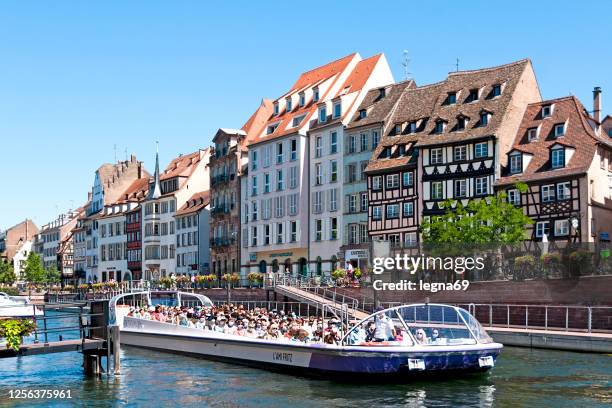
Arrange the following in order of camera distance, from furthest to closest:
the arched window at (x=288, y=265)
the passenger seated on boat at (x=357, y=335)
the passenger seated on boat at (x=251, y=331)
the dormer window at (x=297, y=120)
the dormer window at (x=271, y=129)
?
the dormer window at (x=271, y=129) → the dormer window at (x=297, y=120) → the arched window at (x=288, y=265) → the passenger seated on boat at (x=251, y=331) → the passenger seated on boat at (x=357, y=335)

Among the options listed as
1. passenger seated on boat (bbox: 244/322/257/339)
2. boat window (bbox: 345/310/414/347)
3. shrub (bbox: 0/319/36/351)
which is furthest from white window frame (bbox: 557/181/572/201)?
shrub (bbox: 0/319/36/351)

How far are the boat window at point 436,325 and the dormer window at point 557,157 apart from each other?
2768 cm

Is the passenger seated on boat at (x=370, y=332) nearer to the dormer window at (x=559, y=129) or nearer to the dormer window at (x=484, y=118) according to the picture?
the dormer window at (x=559, y=129)

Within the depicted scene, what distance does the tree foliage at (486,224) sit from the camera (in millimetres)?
49844

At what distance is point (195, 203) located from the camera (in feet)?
Answer: 309

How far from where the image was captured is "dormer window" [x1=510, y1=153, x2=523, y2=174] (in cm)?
5506

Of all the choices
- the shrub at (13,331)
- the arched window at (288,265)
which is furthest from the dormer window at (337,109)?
the shrub at (13,331)

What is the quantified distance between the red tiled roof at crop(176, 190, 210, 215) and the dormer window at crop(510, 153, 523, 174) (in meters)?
41.6

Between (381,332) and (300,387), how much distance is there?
2.88 meters

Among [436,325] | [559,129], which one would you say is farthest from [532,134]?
[436,325]

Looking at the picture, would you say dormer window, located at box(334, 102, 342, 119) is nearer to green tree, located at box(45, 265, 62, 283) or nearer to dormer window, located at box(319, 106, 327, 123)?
dormer window, located at box(319, 106, 327, 123)

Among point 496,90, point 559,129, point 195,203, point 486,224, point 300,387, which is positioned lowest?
point 300,387

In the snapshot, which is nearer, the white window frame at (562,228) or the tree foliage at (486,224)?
the tree foliage at (486,224)

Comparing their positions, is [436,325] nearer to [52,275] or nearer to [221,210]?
[221,210]
